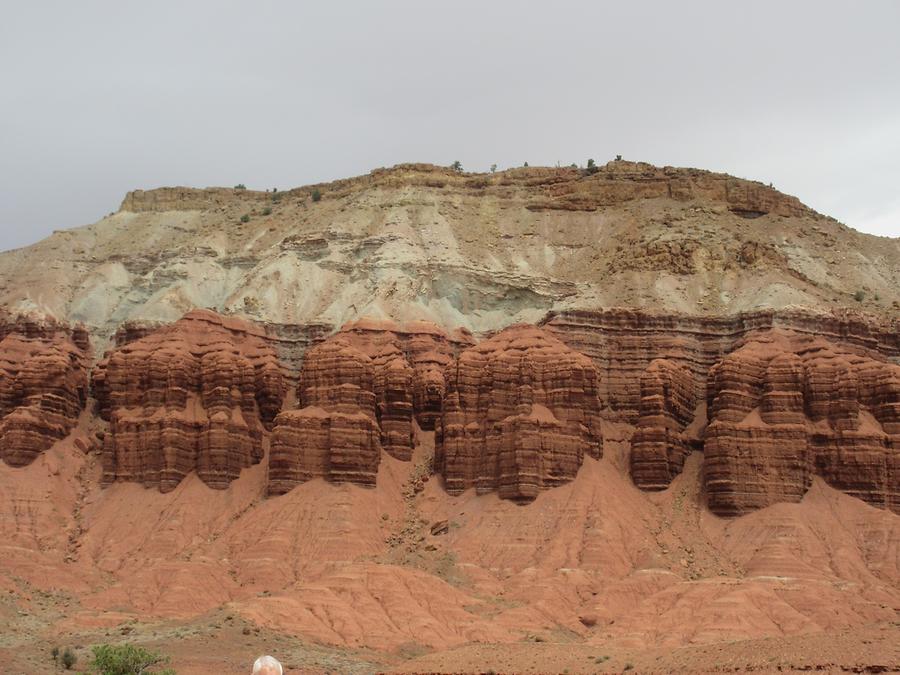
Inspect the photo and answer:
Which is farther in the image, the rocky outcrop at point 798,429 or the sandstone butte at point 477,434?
the rocky outcrop at point 798,429

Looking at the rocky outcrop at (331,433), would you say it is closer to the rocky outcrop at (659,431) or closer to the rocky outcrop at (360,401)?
the rocky outcrop at (360,401)

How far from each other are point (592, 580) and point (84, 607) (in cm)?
2314

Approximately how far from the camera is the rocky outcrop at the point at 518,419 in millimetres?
81312

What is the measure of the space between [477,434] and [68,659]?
94.3ft

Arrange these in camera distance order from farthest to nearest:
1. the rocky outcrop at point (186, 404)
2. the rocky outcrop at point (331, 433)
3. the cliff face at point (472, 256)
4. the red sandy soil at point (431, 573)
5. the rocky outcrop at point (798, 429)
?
1. the cliff face at point (472, 256)
2. the rocky outcrop at point (186, 404)
3. the rocky outcrop at point (331, 433)
4. the rocky outcrop at point (798, 429)
5. the red sandy soil at point (431, 573)

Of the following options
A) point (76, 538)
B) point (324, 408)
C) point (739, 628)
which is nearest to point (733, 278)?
point (324, 408)

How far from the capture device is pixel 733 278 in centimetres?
9750

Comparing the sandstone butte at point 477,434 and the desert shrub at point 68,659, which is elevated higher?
the sandstone butte at point 477,434

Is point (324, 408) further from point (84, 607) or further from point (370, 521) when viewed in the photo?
point (84, 607)

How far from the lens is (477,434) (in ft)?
276

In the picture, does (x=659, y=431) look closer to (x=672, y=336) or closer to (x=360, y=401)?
(x=672, y=336)

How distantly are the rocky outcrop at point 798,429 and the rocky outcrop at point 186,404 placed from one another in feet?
83.2

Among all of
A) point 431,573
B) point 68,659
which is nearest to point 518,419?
point 431,573

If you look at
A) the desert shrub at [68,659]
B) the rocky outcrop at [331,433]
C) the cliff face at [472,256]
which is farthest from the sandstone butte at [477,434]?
the desert shrub at [68,659]
